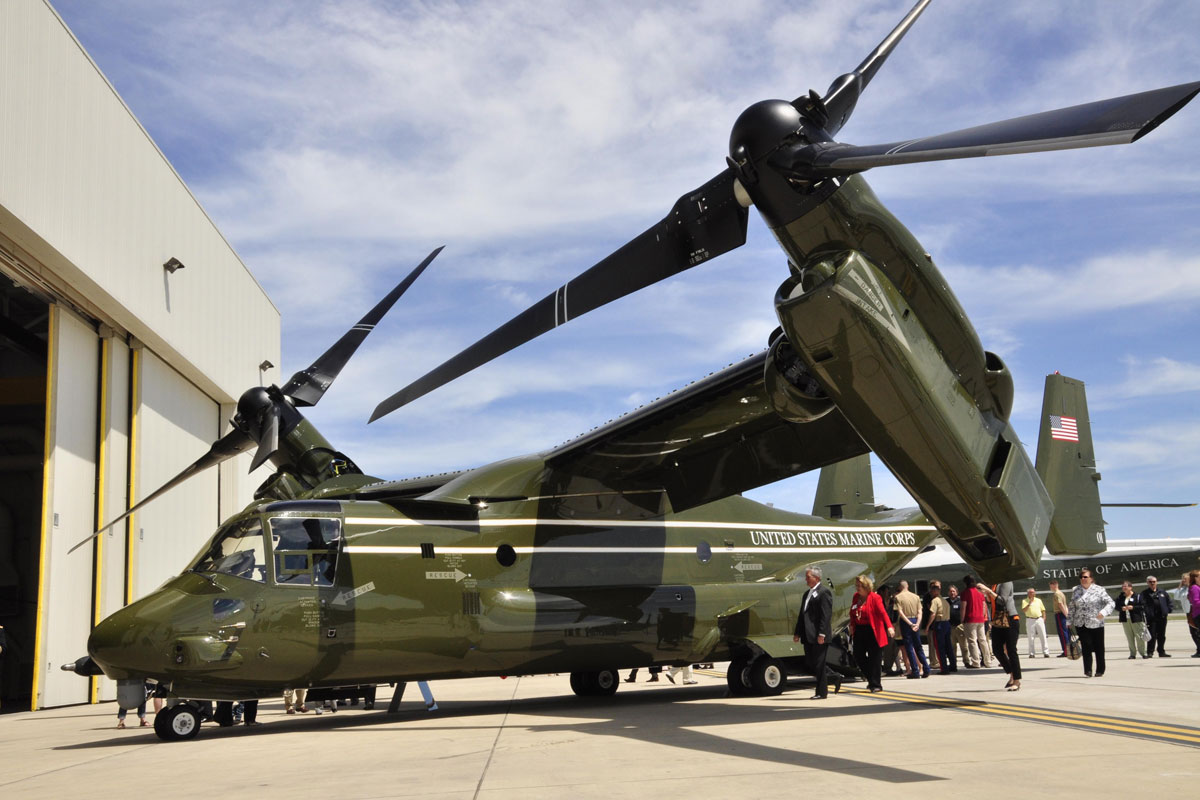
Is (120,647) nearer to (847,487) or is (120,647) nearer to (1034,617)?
(847,487)

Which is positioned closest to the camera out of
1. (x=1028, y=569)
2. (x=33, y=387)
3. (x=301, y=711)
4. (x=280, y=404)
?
(x=1028, y=569)

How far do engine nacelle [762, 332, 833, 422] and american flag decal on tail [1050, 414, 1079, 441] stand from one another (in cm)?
548

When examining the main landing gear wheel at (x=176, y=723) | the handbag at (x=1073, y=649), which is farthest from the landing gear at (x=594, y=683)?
the handbag at (x=1073, y=649)

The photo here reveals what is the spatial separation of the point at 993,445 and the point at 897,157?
3939 millimetres

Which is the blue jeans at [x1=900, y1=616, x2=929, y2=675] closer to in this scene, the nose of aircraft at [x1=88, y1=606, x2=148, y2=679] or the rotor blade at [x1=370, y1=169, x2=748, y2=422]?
the rotor blade at [x1=370, y1=169, x2=748, y2=422]

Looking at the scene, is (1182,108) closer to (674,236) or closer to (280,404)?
(674,236)

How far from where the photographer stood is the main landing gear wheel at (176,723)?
11.6 metres

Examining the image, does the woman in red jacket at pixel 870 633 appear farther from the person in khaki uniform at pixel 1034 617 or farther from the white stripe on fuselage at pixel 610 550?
the person in khaki uniform at pixel 1034 617

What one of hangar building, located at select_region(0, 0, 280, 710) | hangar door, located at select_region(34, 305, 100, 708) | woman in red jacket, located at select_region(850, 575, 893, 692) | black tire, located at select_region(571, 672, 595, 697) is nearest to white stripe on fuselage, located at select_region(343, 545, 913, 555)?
woman in red jacket, located at select_region(850, 575, 893, 692)

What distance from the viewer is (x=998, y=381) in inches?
417

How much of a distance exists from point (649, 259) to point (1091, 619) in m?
9.54

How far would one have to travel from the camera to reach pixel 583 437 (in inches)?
547

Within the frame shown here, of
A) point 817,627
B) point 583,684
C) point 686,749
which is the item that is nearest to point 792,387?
point 686,749

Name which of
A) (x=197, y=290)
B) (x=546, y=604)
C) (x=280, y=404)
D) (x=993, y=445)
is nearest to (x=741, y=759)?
(x=993, y=445)
